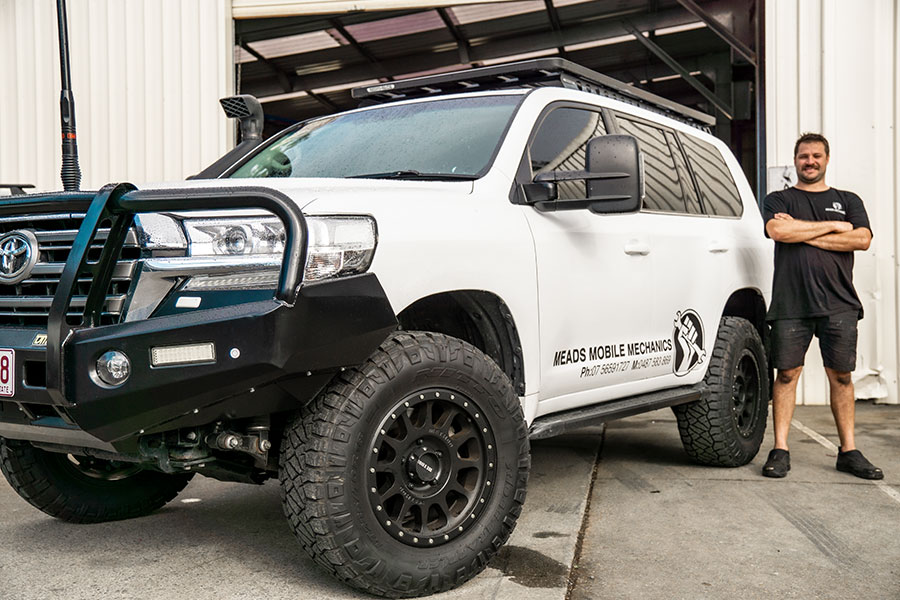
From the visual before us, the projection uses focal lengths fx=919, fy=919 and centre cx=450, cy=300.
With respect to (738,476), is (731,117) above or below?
above

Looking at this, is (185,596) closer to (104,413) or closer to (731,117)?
(104,413)

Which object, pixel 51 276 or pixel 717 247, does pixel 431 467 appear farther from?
pixel 717 247

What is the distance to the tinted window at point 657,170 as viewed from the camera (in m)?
4.59

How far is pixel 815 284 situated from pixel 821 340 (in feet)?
1.14

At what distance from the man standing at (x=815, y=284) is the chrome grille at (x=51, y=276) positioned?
12.0 ft

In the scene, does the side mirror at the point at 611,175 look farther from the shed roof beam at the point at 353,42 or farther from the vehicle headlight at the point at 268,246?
the shed roof beam at the point at 353,42

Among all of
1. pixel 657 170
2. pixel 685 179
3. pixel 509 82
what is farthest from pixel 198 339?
pixel 685 179

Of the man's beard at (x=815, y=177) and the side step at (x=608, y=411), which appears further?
the man's beard at (x=815, y=177)

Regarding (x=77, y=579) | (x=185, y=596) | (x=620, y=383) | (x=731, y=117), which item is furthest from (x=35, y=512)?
(x=731, y=117)

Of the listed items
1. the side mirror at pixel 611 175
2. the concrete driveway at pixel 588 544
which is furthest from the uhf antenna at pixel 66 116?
the side mirror at pixel 611 175

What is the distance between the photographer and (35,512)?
4.29 m

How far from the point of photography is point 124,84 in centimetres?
884

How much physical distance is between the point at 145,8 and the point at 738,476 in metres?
6.91

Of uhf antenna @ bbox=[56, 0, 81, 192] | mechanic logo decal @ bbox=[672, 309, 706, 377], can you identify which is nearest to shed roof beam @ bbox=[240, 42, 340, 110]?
uhf antenna @ bbox=[56, 0, 81, 192]
